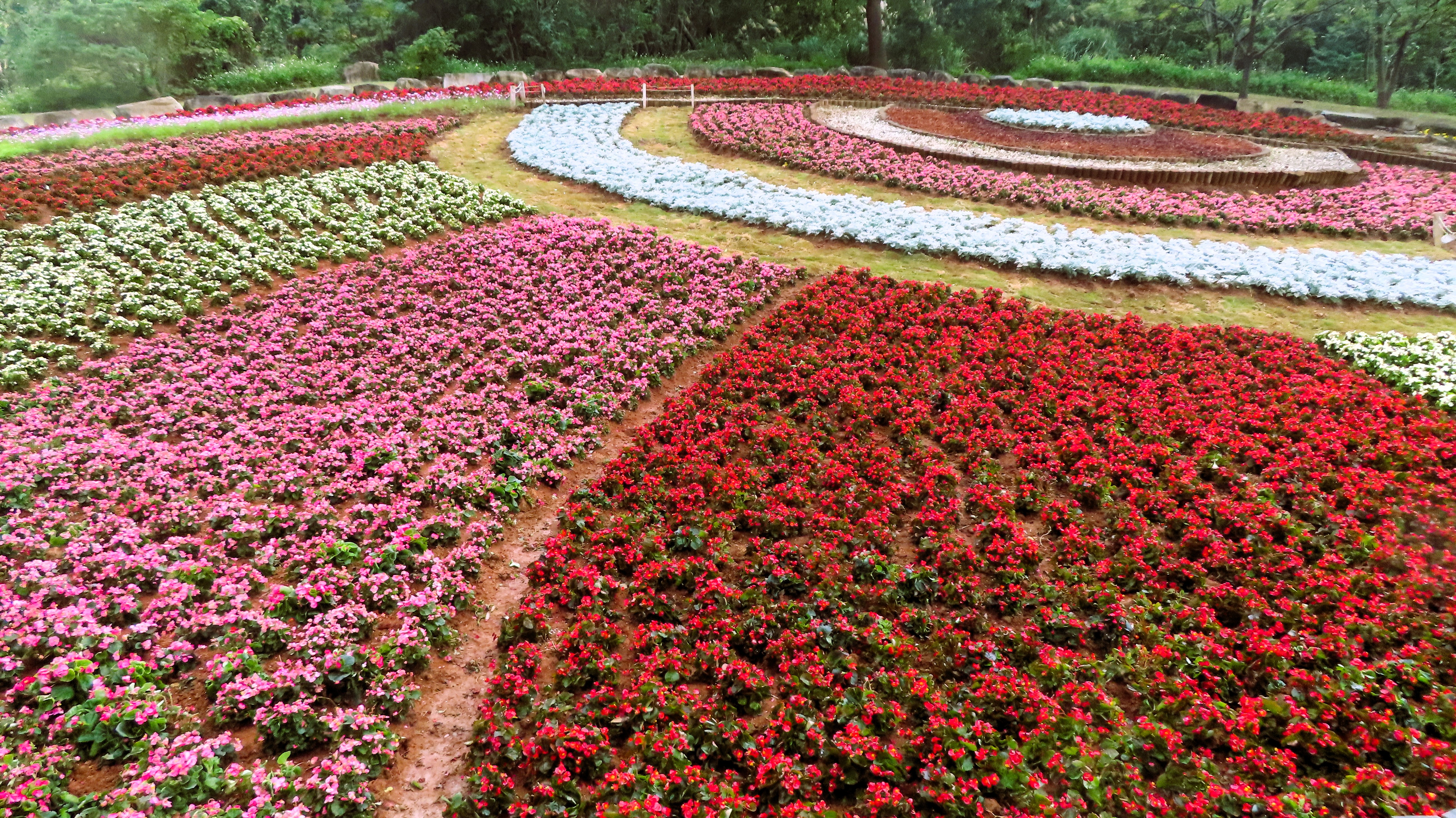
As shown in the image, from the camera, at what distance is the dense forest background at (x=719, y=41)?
81.5 ft

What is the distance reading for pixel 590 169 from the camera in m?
17.2

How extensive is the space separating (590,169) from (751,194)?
14.0 ft

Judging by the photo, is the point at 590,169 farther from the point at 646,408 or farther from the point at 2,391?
the point at 2,391

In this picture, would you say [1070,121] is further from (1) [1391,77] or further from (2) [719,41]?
(2) [719,41]

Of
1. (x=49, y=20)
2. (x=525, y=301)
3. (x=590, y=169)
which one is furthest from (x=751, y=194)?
(x=49, y=20)

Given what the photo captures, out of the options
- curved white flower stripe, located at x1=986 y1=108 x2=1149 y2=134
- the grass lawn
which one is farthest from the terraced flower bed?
curved white flower stripe, located at x1=986 y1=108 x2=1149 y2=134

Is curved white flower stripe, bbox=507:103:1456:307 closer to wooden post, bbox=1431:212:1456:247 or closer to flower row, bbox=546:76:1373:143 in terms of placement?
wooden post, bbox=1431:212:1456:247

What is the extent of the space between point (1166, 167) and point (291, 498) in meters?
19.0

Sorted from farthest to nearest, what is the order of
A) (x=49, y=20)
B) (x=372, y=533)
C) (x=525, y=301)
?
(x=49, y=20)
(x=525, y=301)
(x=372, y=533)

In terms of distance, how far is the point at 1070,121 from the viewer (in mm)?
22109

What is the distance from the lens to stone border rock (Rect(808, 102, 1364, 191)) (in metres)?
17.0

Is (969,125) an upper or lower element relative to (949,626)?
upper

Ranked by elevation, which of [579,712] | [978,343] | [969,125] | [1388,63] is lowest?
[579,712]

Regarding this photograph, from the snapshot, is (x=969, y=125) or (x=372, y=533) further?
(x=969, y=125)
